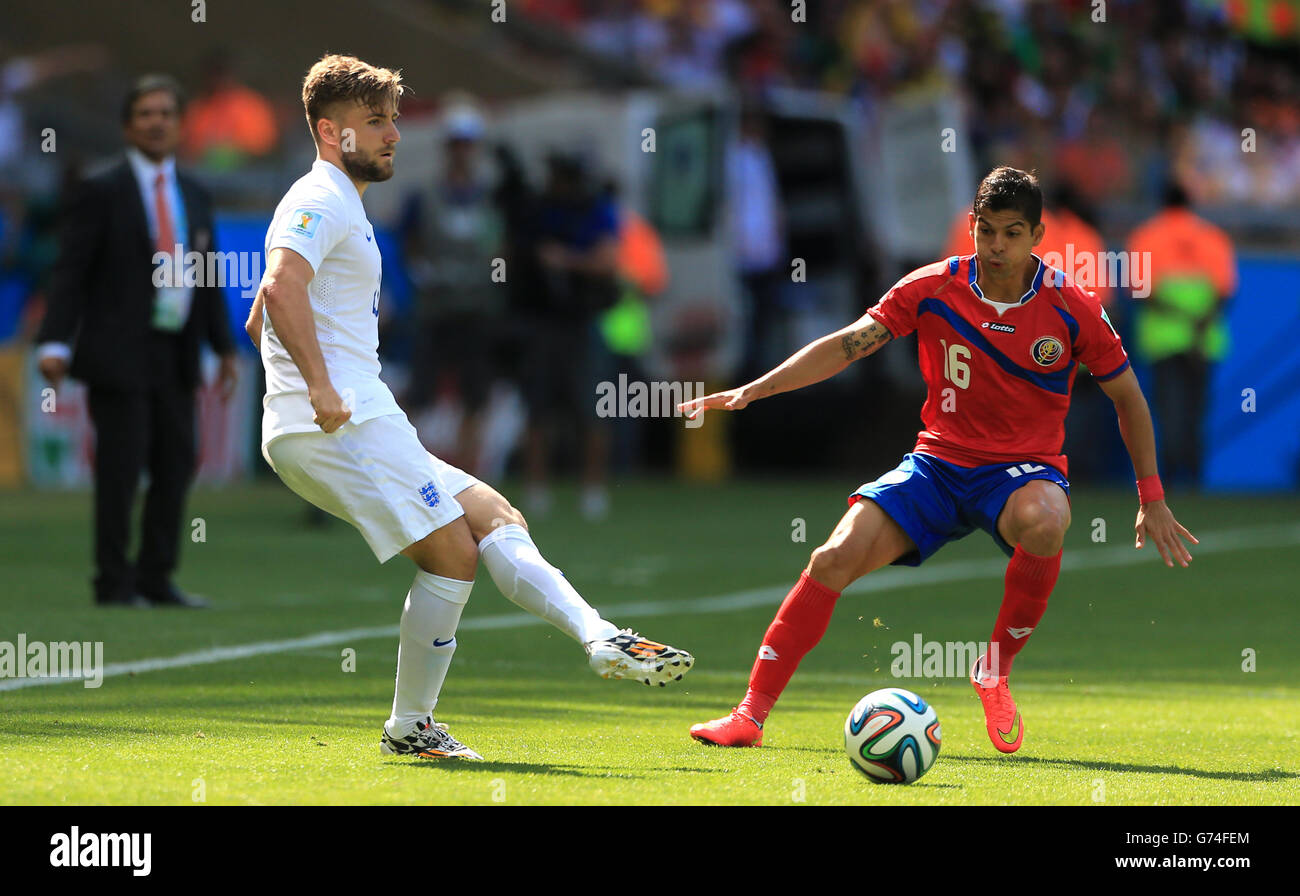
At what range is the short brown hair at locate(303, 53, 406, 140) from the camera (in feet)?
18.3

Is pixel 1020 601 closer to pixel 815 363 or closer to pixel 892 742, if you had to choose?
pixel 815 363

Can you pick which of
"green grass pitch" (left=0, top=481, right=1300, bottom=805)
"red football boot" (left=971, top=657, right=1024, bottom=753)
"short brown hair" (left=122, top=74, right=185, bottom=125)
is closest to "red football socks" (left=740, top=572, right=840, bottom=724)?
"green grass pitch" (left=0, top=481, right=1300, bottom=805)

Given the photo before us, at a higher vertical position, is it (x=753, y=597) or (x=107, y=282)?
(x=107, y=282)

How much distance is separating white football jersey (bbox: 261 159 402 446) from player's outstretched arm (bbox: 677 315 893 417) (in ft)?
3.39

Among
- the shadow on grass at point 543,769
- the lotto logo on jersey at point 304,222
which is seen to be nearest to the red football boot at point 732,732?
the shadow on grass at point 543,769

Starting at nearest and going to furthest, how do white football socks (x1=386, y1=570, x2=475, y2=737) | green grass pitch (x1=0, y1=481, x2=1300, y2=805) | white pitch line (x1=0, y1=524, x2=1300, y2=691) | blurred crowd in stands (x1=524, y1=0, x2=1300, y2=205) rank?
green grass pitch (x1=0, y1=481, x2=1300, y2=805) < white football socks (x1=386, y1=570, x2=475, y2=737) < white pitch line (x1=0, y1=524, x2=1300, y2=691) < blurred crowd in stands (x1=524, y1=0, x2=1300, y2=205)

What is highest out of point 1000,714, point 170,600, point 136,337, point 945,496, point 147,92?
point 147,92

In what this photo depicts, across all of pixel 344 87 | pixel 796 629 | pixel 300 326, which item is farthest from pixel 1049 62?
pixel 300 326

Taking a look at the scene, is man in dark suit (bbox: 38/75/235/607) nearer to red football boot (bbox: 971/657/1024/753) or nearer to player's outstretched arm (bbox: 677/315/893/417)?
player's outstretched arm (bbox: 677/315/893/417)

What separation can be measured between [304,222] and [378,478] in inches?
27.6

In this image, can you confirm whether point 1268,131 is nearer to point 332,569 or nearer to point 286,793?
point 332,569

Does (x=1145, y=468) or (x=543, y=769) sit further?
(x=1145, y=468)

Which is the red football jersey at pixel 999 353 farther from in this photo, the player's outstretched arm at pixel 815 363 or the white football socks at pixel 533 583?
the white football socks at pixel 533 583

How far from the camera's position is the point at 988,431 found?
21.0 feet
